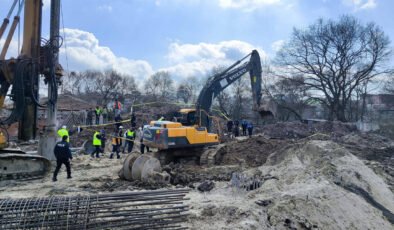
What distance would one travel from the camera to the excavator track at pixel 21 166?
34.5ft

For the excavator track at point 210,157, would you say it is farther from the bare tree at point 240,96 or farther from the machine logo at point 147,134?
the bare tree at point 240,96

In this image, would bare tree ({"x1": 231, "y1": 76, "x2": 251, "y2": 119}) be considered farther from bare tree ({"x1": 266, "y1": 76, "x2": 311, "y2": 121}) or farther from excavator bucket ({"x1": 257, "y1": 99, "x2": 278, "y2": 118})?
excavator bucket ({"x1": 257, "y1": 99, "x2": 278, "y2": 118})

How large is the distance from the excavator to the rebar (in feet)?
13.7

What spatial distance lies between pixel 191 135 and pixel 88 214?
7.43 metres

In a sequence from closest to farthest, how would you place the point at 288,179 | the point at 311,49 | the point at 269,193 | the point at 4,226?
the point at 4,226 → the point at 269,193 → the point at 288,179 → the point at 311,49

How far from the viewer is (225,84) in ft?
48.6

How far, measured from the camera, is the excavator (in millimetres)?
10500

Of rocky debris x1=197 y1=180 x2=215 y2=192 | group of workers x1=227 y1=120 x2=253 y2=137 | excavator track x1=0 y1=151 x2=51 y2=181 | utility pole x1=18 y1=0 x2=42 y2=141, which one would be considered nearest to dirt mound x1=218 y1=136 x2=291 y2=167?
rocky debris x1=197 y1=180 x2=215 y2=192

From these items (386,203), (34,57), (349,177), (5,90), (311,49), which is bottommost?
(386,203)

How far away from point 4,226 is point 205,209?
356cm

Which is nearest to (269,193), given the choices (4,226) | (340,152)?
(340,152)

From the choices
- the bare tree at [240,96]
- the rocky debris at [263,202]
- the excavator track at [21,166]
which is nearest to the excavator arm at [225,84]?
the excavator track at [21,166]

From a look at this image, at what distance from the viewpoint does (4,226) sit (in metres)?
5.14

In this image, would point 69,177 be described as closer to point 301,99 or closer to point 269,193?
point 269,193
